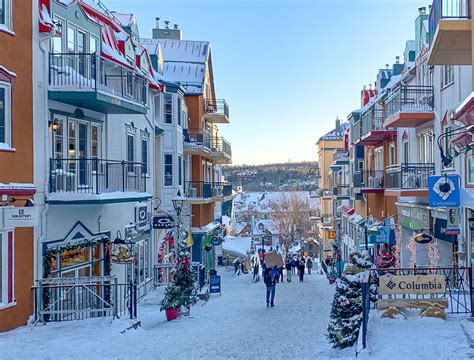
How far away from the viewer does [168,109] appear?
2597 cm

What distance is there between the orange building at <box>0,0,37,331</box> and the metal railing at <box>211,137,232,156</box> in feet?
66.4

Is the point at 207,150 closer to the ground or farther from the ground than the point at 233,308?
farther from the ground

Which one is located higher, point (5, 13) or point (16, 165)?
point (5, 13)

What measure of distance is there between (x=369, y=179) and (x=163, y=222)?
12.4m

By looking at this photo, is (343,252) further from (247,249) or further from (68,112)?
(68,112)

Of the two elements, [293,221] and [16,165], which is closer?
[16,165]

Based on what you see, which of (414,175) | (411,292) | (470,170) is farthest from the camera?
(414,175)

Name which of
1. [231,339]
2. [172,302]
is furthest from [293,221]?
[231,339]

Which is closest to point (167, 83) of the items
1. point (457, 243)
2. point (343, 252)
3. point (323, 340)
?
point (457, 243)

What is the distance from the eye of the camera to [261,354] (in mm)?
9859

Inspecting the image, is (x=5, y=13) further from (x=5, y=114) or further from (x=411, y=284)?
(x=411, y=284)

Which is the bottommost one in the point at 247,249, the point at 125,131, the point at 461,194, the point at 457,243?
the point at 247,249

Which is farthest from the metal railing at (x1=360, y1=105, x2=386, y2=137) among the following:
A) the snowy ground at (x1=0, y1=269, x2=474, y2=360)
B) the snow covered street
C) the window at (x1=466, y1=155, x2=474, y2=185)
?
the snowy ground at (x1=0, y1=269, x2=474, y2=360)

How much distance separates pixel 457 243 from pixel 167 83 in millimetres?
15413
